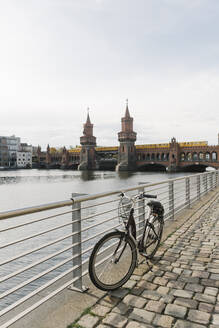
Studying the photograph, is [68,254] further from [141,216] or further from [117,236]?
[117,236]

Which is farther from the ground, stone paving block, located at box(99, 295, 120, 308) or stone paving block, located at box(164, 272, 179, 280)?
stone paving block, located at box(99, 295, 120, 308)

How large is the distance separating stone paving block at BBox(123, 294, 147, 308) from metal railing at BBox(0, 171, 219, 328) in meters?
0.63

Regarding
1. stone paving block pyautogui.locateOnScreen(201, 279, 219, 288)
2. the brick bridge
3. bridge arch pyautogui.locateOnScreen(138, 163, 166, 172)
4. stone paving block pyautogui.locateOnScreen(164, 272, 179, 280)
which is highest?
the brick bridge

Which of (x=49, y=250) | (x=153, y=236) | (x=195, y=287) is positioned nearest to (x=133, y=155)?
(x=49, y=250)

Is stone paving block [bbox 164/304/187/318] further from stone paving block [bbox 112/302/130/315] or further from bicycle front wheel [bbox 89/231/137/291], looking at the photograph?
bicycle front wheel [bbox 89/231/137/291]

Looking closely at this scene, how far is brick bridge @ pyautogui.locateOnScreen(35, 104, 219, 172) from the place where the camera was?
79375 millimetres

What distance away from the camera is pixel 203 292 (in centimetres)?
340

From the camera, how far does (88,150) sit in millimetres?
103750

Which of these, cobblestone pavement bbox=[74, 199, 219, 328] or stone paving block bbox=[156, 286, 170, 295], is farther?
stone paving block bbox=[156, 286, 170, 295]

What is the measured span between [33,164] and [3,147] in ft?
54.1

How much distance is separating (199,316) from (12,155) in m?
135

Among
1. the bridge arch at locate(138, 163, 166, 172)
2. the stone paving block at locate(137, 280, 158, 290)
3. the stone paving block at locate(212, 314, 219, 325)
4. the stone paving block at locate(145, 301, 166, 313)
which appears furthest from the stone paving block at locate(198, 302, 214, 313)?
the bridge arch at locate(138, 163, 166, 172)

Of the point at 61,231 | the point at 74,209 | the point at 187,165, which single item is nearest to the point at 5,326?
the point at 74,209

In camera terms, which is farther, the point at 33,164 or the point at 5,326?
the point at 33,164
